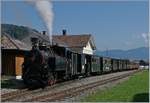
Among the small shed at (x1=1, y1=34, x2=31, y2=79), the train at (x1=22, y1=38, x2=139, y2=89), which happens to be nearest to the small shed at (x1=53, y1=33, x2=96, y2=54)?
the small shed at (x1=1, y1=34, x2=31, y2=79)

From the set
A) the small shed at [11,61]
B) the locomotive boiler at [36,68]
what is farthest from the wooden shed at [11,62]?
the locomotive boiler at [36,68]

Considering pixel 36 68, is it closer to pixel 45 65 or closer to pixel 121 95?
pixel 45 65

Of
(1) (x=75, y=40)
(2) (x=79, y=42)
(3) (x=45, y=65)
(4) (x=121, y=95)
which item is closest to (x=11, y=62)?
(3) (x=45, y=65)

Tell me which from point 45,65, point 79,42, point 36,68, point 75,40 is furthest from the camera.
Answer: point 75,40

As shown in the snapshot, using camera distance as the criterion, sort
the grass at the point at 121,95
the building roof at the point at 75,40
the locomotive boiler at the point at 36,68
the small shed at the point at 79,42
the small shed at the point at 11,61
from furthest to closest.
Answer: the building roof at the point at 75,40, the small shed at the point at 79,42, the small shed at the point at 11,61, the locomotive boiler at the point at 36,68, the grass at the point at 121,95

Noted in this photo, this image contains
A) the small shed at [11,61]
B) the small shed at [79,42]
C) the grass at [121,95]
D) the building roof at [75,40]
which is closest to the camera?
the grass at [121,95]

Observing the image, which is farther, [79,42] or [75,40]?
[75,40]

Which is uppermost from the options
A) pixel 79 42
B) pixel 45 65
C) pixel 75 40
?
pixel 75 40

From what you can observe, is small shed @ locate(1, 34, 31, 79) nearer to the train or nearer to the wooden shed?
the wooden shed

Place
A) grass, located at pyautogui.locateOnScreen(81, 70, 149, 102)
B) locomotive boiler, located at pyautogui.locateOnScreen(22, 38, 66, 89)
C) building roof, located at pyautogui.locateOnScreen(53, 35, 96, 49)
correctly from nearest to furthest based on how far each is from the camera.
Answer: grass, located at pyautogui.locateOnScreen(81, 70, 149, 102)
locomotive boiler, located at pyautogui.locateOnScreen(22, 38, 66, 89)
building roof, located at pyautogui.locateOnScreen(53, 35, 96, 49)

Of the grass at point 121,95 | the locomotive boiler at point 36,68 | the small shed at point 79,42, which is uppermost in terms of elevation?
the small shed at point 79,42

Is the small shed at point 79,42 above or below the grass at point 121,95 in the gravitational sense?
above

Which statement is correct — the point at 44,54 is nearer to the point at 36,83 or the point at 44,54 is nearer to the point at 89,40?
the point at 36,83

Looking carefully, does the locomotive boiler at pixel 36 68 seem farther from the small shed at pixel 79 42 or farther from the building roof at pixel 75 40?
the building roof at pixel 75 40
